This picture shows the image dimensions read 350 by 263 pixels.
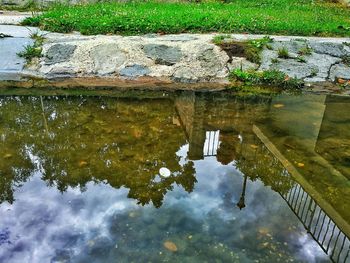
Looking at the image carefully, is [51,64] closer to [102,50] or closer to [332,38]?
A: [102,50]

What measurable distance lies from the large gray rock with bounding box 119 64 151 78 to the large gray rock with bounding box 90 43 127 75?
0.19 meters

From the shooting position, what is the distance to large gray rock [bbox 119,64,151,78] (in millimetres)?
7773

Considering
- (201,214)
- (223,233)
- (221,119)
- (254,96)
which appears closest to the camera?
(223,233)

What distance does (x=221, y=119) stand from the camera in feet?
20.5

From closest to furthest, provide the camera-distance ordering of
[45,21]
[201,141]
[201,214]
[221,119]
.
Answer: [201,214], [201,141], [221,119], [45,21]

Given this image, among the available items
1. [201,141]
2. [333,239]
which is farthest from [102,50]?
[333,239]

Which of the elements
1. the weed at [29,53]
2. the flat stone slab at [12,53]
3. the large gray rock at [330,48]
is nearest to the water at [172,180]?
the flat stone slab at [12,53]

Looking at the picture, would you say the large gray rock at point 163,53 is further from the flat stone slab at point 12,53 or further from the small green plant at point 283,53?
the flat stone slab at point 12,53

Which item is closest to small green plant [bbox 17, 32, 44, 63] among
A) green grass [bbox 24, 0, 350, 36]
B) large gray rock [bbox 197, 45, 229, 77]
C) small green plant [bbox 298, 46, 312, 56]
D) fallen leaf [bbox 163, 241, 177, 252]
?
green grass [bbox 24, 0, 350, 36]

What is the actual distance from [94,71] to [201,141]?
3.37 m

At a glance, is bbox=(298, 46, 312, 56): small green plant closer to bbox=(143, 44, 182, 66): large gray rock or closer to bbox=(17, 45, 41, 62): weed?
bbox=(143, 44, 182, 66): large gray rock

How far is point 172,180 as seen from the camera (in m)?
4.53

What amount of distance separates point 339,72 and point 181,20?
3.96 meters

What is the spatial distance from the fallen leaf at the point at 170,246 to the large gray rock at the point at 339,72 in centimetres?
597
